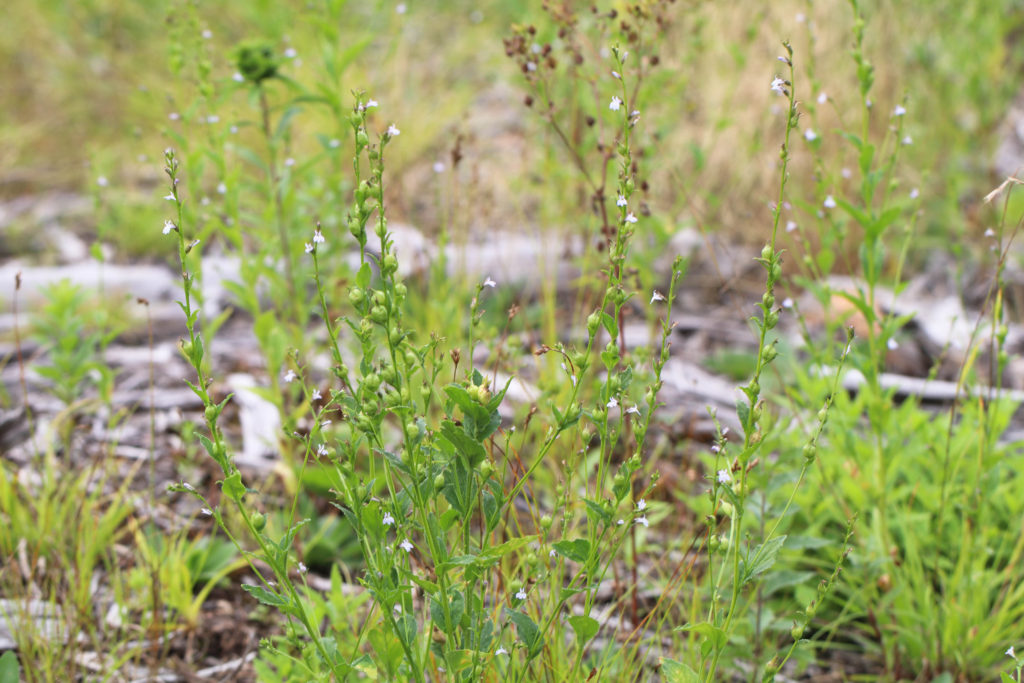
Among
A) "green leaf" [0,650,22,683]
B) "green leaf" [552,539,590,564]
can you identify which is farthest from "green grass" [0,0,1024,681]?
"green leaf" [0,650,22,683]

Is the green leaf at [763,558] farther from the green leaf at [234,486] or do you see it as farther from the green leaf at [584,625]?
the green leaf at [234,486]

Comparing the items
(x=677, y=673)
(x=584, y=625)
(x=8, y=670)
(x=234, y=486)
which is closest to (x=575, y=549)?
(x=584, y=625)

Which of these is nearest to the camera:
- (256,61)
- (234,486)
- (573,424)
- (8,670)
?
(234,486)

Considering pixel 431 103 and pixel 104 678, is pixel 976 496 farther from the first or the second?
pixel 431 103

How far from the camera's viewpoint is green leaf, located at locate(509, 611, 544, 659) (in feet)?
3.58

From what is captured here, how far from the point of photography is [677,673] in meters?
1.15

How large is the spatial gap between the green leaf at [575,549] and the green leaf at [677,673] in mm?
198

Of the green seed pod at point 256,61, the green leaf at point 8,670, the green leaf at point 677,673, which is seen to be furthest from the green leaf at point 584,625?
the green seed pod at point 256,61

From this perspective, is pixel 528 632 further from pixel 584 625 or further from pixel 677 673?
pixel 677 673

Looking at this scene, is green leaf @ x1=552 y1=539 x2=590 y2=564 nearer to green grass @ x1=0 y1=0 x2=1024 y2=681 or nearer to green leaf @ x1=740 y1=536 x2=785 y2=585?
green grass @ x1=0 y1=0 x2=1024 y2=681

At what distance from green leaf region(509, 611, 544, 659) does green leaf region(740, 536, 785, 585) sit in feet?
0.98

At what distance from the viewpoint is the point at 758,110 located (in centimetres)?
448

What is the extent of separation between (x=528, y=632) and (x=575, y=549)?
0.13 metres

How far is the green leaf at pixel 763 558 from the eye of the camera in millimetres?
1129
